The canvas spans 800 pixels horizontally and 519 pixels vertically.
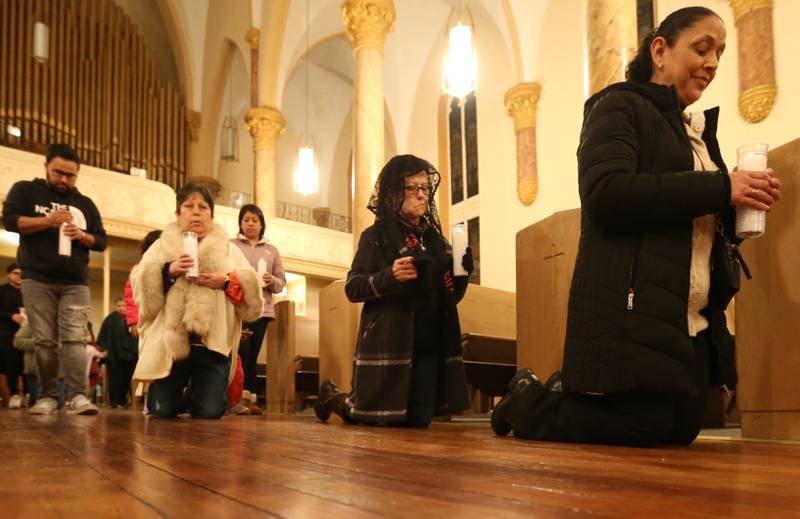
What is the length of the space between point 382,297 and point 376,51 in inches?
259

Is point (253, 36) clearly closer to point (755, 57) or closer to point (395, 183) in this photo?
point (755, 57)

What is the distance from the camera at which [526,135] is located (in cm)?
1257

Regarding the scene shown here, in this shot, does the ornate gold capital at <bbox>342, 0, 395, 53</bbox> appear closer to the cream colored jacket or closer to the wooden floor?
the cream colored jacket

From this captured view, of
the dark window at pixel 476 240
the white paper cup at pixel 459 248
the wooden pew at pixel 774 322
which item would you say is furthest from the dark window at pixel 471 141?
the wooden pew at pixel 774 322

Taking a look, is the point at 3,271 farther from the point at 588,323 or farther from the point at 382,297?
the point at 588,323

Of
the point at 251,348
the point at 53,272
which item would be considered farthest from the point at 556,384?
the point at 251,348

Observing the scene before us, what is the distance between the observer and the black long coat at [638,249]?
196cm

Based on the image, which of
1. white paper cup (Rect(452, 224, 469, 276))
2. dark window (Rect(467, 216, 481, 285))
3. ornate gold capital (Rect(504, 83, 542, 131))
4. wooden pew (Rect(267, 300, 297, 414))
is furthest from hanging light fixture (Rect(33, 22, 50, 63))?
white paper cup (Rect(452, 224, 469, 276))

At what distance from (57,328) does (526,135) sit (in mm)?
9458

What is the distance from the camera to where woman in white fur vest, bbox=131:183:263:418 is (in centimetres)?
399

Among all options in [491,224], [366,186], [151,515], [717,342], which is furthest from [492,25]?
[151,515]

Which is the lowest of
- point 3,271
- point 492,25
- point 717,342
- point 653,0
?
→ point 717,342

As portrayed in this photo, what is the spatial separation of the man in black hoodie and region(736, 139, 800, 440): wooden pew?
130 inches

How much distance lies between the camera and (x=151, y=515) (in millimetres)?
896
